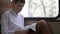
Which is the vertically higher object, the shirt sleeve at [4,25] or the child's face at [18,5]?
the child's face at [18,5]

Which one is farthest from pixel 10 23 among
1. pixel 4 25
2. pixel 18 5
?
pixel 18 5

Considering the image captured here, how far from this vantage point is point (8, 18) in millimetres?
1640

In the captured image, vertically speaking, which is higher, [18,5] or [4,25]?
[18,5]

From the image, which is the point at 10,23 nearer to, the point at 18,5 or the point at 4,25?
the point at 4,25

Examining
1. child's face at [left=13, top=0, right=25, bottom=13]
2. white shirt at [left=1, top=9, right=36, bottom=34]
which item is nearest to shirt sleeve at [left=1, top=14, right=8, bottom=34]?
white shirt at [left=1, top=9, right=36, bottom=34]

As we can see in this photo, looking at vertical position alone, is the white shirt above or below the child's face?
below

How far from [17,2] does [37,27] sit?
40cm

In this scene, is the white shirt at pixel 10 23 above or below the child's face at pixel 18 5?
below

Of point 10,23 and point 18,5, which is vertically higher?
point 18,5

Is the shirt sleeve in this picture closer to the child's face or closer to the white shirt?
the white shirt

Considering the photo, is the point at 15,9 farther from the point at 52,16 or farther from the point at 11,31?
the point at 52,16

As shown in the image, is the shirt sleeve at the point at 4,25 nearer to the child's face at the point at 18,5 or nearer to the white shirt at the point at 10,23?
the white shirt at the point at 10,23

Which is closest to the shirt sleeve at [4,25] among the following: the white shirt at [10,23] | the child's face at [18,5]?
the white shirt at [10,23]

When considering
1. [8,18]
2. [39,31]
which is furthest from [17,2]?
[39,31]
